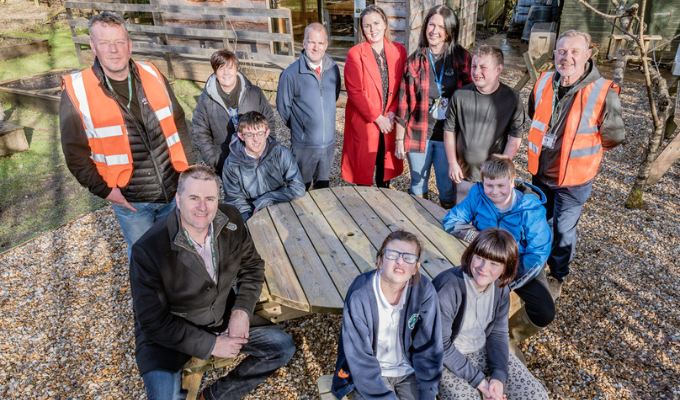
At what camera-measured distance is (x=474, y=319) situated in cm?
232

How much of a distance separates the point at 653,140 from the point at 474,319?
3.18 metres

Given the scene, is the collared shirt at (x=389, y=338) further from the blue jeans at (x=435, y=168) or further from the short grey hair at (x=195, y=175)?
the blue jeans at (x=435, y=168)

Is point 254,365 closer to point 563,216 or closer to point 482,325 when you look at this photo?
point 482,325

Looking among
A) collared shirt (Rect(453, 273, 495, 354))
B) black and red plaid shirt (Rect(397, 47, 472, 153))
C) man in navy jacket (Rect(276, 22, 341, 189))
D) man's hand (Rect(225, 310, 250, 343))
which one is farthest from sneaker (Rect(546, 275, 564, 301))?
man's hand (Rect(225, 310, 250, 343))

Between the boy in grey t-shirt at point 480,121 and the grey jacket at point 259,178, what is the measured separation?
1249mm

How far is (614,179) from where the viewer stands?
5.19 metres

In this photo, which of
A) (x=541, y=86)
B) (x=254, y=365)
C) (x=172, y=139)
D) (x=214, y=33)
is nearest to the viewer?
(x=254, y=365)

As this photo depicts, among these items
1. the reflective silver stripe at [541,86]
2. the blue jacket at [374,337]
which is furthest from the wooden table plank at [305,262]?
the reflective silver stripe at [541,86]

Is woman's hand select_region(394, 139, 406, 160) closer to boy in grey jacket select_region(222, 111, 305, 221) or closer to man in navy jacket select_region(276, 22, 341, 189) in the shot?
man in navy jacket select_region(276, 22, 341, 189)

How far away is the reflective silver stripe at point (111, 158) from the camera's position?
2.86m

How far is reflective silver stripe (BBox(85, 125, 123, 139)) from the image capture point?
279 centimetres

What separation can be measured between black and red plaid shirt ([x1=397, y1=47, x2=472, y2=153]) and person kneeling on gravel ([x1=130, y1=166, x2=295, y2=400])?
185 centimetres

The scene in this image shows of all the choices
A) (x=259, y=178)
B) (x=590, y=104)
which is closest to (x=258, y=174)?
(x=259, y=178)

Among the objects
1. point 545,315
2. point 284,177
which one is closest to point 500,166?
point 545,315
